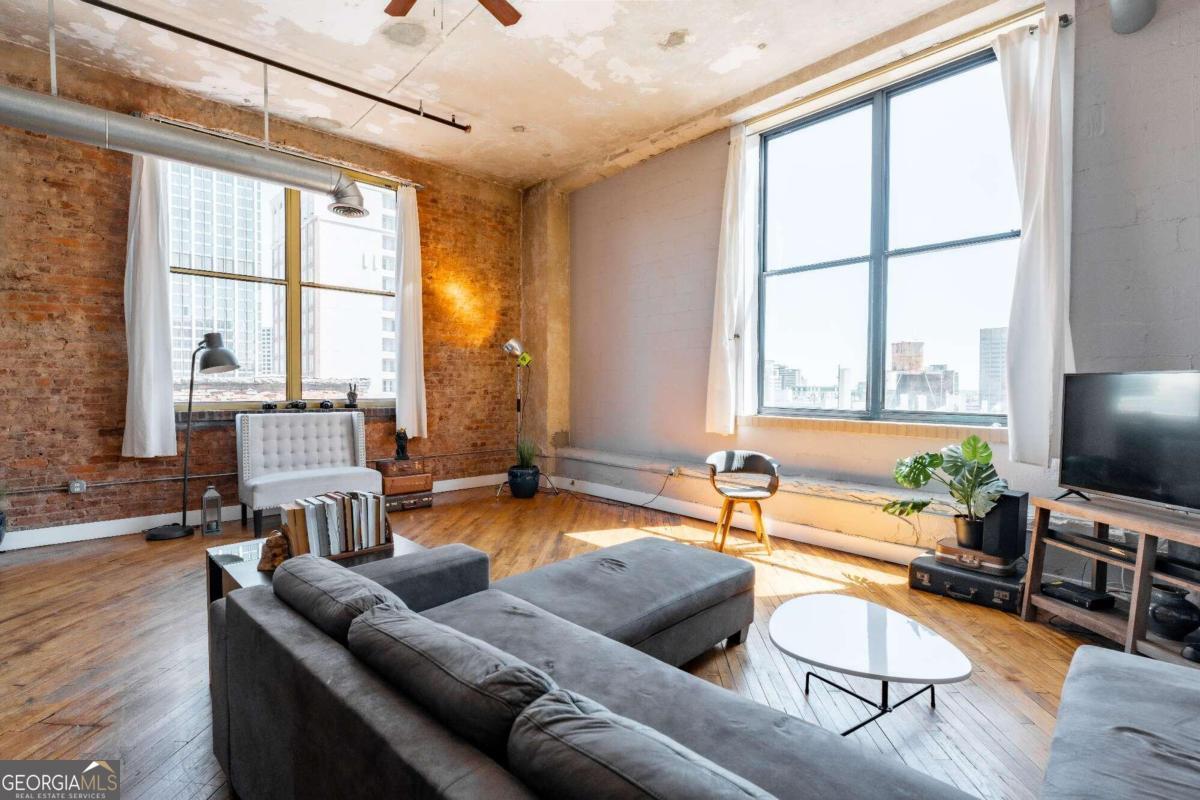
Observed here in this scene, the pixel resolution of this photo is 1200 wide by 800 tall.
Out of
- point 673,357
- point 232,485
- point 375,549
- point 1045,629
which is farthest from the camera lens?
point 673,357

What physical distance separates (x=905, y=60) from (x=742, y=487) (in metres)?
3.44

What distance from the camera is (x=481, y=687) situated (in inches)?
41.3

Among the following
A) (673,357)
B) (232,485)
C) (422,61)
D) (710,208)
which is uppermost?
(422,61)

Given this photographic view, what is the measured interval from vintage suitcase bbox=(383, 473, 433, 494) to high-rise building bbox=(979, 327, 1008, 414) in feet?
16.4

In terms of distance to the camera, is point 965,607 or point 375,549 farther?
point 965,607

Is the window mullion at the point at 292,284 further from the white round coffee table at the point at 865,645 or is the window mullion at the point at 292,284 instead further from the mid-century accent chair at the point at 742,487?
the white round coffee table at the point at 865,645

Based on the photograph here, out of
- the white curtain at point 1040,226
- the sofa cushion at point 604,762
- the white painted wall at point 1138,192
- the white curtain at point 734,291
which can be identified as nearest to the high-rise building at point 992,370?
the white curtain at point 1040,226

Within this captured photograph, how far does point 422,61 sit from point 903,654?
493 cm

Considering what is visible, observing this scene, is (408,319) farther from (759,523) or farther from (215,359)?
(759,523)

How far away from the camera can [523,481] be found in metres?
6.49

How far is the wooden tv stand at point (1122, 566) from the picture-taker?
2.53 m

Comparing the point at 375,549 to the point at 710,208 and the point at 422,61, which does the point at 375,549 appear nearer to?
the point at 422,61

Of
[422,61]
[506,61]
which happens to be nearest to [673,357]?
[506,61]

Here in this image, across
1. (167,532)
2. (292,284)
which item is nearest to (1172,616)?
(167,532)
